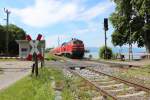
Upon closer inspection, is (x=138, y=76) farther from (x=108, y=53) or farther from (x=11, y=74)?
(x=108, y=53)

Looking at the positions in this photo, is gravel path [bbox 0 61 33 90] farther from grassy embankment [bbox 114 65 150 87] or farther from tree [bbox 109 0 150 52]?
tree [bbox 109 0 150 52]

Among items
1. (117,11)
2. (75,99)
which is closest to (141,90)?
(75,99)

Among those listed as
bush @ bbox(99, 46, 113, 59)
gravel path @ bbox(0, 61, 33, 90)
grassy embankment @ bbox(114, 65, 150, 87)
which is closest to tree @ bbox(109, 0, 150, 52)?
bush @ bbox(99, 46, 113, 59)

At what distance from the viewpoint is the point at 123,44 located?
78625 millimetres

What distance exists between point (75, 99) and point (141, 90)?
3227 mm

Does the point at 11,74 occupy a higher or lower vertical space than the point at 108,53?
lower

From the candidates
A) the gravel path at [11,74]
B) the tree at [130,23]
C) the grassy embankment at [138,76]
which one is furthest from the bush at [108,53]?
the grassy embankment at [138,76]

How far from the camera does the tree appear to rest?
71.5 metres

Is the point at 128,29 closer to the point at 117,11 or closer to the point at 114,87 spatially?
the point at 117,11

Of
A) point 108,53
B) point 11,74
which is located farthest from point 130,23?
point 11,74

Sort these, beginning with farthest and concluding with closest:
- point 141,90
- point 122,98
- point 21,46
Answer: point 21,46 < point 141,90 < point 122,98

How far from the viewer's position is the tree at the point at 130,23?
71500mm

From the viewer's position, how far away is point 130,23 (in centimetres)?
7425

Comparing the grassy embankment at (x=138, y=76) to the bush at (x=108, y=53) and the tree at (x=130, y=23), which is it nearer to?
the tree at (x=130, y=23)
